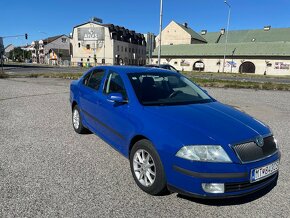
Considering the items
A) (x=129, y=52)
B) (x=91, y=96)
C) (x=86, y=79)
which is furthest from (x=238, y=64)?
(x=91, y=96)

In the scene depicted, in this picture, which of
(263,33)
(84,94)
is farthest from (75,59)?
(84,94)

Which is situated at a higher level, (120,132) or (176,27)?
(176,27)

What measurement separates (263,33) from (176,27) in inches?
Result: 934

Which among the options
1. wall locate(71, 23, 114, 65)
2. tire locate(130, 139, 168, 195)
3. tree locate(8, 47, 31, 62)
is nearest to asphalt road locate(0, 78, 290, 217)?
tire locate(130, 139, 168, 195)

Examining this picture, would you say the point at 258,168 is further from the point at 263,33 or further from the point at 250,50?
the point at 263,33

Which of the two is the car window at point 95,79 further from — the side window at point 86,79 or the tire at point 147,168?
the tire at point 147,168

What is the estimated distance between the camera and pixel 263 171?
3.01 meters

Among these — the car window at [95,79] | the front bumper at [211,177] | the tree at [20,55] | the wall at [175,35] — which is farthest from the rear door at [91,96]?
the tree at [20,55]

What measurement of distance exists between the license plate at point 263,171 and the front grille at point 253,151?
126 millimetres

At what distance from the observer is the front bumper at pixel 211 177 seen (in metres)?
2.76

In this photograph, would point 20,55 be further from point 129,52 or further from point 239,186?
point 239,186

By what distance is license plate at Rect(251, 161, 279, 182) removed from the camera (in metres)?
2.91

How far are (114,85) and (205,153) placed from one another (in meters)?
2.13

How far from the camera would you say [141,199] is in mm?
3258
